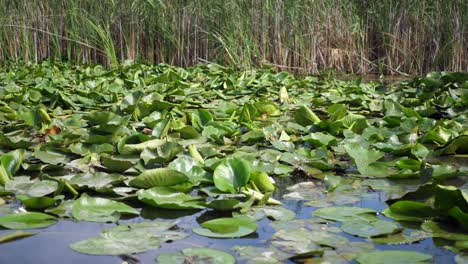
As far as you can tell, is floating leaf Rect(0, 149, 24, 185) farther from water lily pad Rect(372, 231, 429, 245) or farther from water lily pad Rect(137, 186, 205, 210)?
water lily pad Rect(372, 231, 429, 245)

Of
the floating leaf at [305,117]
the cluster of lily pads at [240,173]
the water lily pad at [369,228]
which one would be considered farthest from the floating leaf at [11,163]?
the floating leaf at [305,117]

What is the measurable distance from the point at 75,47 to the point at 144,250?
5.95 meters

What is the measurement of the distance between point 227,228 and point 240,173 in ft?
1.04

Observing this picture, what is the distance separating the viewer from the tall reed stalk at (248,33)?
6.29 m

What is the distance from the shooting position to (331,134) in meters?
2.57

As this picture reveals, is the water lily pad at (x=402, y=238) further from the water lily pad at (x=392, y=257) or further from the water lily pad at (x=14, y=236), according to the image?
the water lily pad at (x=14, y=236)

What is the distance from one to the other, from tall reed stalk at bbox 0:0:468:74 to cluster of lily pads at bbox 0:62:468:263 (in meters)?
3.03

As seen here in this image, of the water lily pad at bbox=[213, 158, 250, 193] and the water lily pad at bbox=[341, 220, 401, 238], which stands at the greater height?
the water lily pad at bbox=[213, 158, 250, 193]

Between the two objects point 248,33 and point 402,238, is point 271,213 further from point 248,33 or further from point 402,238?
point 248,33

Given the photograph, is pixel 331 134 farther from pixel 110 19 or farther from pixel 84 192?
pixel 110 19

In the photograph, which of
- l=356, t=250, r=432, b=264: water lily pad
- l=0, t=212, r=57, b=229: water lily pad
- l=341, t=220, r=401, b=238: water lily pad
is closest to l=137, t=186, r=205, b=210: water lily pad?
l=0, t=212, r=57, b=229: water lily pad

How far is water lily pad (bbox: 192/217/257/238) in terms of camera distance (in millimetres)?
1360

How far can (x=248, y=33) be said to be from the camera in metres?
6.31

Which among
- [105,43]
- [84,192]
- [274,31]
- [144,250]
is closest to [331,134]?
[84,192]
